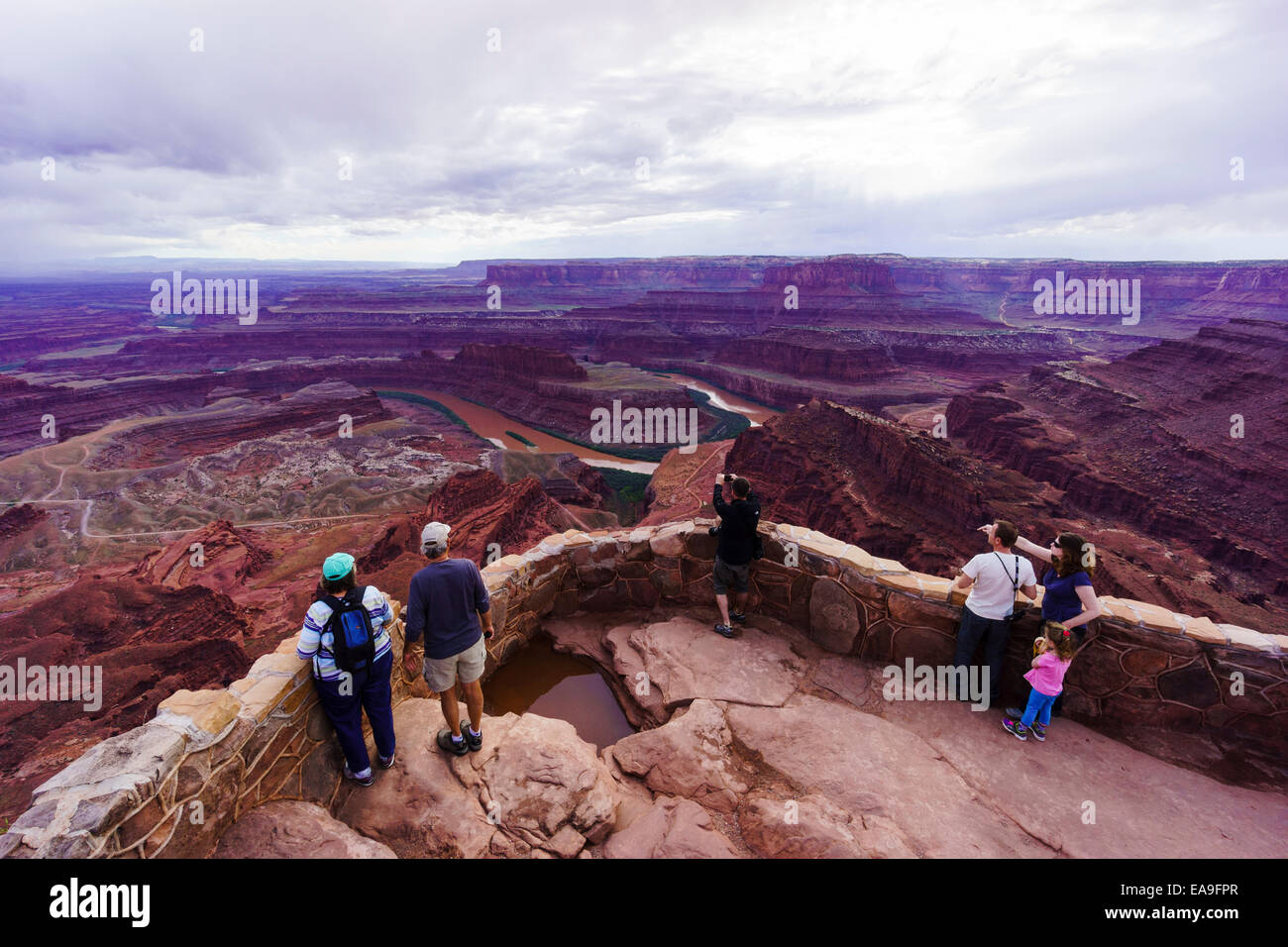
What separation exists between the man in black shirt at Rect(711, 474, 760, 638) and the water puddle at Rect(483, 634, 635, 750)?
145 cm

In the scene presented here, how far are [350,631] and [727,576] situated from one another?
11.9 ft

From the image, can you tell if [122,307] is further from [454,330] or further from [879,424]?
[879,424]

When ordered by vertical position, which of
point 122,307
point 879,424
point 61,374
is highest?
point 122,307

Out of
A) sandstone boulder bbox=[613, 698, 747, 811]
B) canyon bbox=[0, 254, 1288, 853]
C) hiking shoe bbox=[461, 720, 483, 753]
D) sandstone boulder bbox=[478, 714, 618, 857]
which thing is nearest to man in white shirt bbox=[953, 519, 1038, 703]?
canyon bbox=[0, 254, 1288, 853]

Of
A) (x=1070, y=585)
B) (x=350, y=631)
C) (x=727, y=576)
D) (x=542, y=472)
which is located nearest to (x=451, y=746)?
(x=350, y=631)

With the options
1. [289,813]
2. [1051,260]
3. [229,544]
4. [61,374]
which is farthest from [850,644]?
[1051,260]

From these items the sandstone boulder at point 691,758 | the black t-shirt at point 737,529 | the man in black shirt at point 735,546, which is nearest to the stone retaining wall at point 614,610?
the man in black shirt at point 735,546

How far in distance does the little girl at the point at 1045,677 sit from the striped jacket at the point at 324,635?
477 cm

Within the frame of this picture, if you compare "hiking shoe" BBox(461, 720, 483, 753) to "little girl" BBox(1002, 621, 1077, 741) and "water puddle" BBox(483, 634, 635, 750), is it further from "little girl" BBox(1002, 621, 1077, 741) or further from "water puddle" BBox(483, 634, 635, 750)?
"little girl" BBox(1002, 621, 1077, 741)

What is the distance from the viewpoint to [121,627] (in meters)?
12.8

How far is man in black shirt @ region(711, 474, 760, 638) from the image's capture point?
212 inches

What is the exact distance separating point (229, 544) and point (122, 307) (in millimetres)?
168226

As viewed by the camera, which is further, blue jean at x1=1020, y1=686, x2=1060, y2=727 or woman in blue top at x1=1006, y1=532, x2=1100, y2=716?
blue jean at x1=1020, y1=686, x2=1060, y2=727

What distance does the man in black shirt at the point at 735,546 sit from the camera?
5.39 meters
